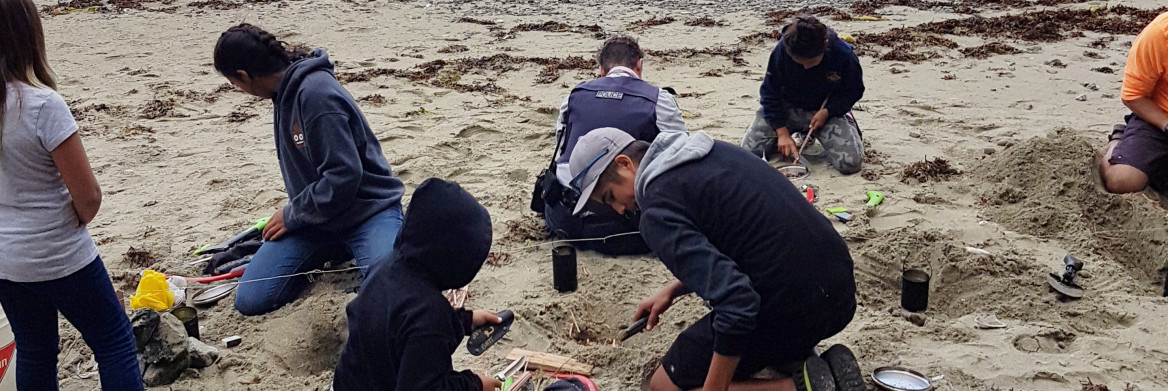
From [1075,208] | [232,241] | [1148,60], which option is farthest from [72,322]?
[1148,60]

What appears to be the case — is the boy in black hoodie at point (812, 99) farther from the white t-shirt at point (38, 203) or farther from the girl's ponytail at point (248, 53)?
the white t-shirt at point (38, 203)

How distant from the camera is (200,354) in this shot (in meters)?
3.64

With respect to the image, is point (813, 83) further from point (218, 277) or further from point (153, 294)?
point (153, 294)

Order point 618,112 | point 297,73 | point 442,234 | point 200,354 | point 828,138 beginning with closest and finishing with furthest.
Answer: point 442,234, point 200,354, point 297,73, point 618,112, point 828,138

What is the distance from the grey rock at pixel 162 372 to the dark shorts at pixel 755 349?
82.1 inches

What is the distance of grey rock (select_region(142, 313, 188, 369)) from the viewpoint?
349cm

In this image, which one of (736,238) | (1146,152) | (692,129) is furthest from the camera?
(692,129)

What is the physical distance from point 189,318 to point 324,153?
0.96m

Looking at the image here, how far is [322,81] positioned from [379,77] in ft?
15.8

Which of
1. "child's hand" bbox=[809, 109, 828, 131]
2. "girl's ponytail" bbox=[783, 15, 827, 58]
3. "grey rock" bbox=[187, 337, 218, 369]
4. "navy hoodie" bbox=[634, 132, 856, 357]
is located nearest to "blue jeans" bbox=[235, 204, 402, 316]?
"grey rock" bbox=[187, 337, 218, 369]

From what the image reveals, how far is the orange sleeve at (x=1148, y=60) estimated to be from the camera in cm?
465

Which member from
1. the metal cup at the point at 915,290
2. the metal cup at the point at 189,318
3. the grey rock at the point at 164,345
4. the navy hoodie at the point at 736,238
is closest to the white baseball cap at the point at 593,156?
the navy hoodie at the point at 736,238

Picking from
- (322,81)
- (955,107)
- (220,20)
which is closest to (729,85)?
(955,107)

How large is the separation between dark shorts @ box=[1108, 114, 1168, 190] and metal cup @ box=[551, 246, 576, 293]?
330cm
